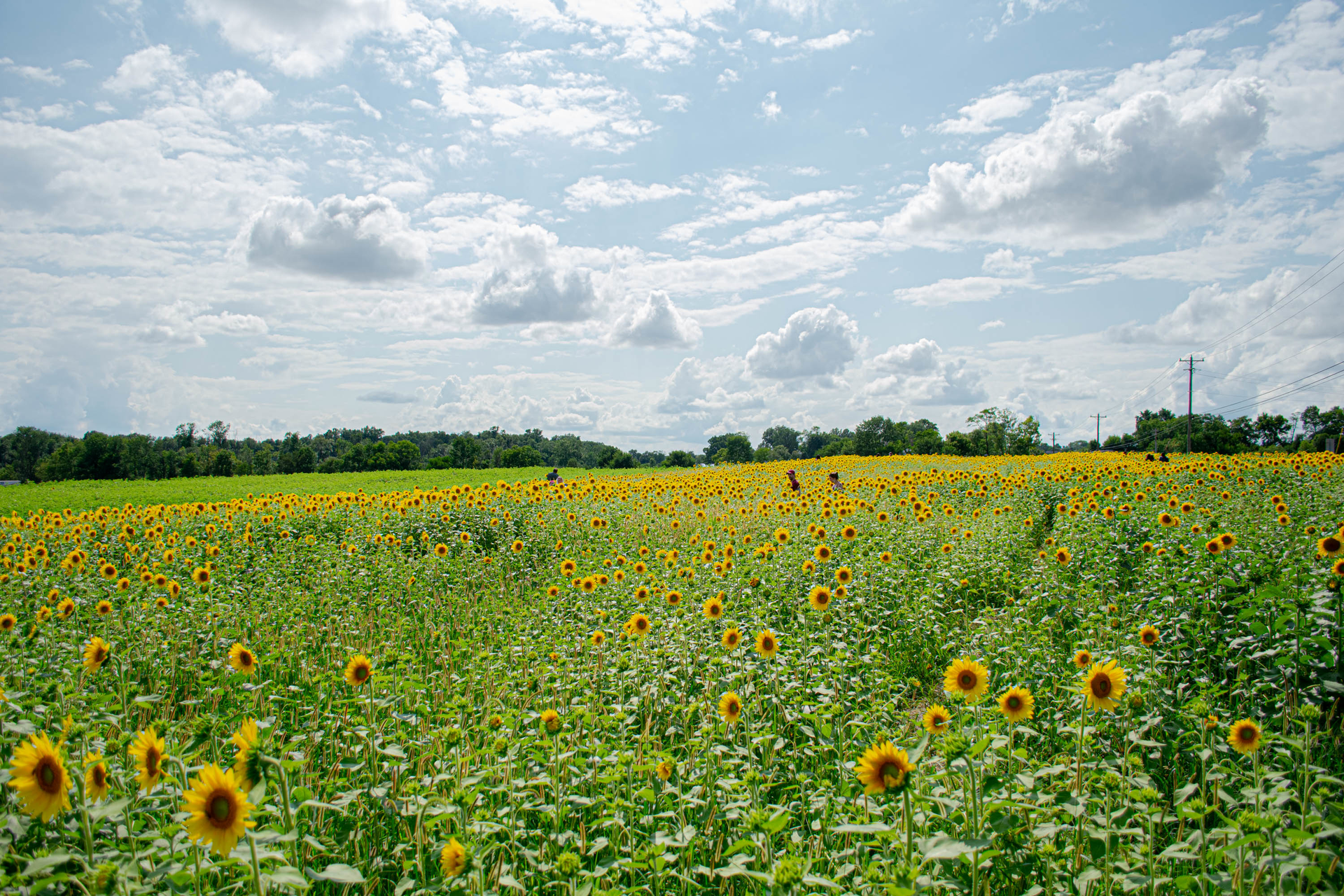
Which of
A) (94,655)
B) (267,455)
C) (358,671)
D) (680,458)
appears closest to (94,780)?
(358,671)

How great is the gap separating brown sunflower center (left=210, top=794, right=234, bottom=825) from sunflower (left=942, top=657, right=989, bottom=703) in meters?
2.62

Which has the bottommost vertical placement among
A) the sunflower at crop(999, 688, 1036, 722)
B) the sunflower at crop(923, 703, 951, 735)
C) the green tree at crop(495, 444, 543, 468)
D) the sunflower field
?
the sunflower field

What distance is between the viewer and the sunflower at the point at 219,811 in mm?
1890

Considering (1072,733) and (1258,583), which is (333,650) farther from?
(1258,583)

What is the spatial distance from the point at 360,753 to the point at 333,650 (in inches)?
103

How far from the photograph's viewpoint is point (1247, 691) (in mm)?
3732

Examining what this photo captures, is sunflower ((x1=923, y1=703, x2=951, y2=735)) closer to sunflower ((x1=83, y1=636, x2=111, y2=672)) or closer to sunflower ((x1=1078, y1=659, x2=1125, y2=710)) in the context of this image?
sunflower ((x1=1078, y1=659, x2=1125, y2=710))

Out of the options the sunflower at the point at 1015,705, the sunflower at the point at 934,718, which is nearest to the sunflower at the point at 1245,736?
the sunflower at the point at 1015,705

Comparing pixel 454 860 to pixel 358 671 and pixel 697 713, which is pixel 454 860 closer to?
pixel 358 671

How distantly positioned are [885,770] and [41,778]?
106 inches

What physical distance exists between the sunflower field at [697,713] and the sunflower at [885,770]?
1 centimetres

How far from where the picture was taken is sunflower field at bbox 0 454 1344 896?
7.45ft

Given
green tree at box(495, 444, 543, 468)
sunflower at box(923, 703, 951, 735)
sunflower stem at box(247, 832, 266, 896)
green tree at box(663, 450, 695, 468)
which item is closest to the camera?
sunflower stem at box(247, 832, 266, 896)

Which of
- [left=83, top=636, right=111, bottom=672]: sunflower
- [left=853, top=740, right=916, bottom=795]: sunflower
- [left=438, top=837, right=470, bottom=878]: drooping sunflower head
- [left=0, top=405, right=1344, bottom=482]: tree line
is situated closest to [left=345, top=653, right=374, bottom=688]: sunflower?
[left=438, top=837, right=470, bottom=878]: drooping sunflower head
